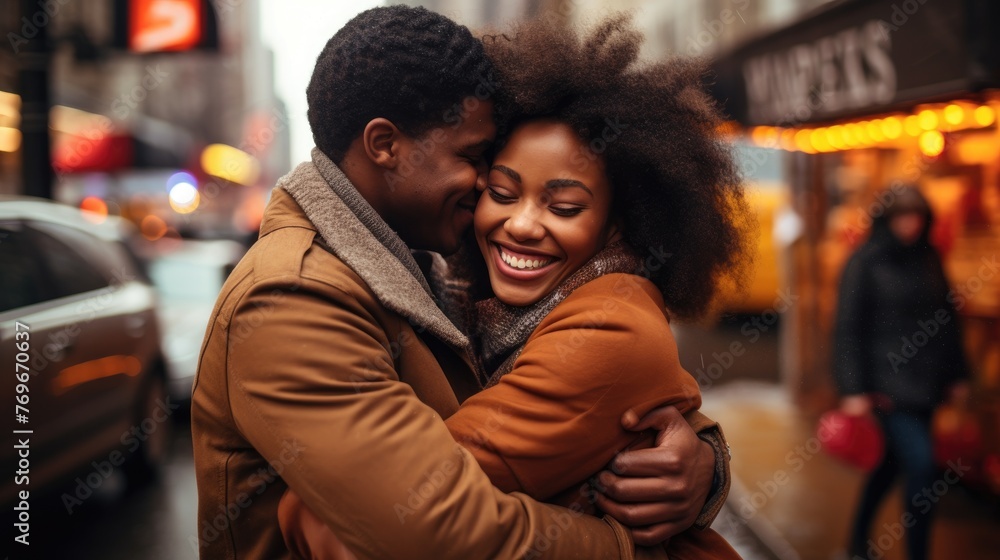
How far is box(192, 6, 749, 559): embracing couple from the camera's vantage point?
1582 millimetres

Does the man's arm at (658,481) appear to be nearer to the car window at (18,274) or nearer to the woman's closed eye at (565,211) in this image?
the woman's closed eye at (565,211)

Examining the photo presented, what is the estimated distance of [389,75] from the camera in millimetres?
1988

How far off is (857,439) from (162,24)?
5413 millimetres

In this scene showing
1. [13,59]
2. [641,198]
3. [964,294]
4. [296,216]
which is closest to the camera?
[296,216]

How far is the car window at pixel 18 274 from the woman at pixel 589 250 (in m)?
3.51

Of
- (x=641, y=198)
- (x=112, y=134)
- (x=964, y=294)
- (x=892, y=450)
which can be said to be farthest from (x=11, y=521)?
(x=112, y=134)

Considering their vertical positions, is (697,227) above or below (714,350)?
above

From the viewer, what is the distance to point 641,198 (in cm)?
226

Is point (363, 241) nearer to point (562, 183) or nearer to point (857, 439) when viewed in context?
point (562, 183)

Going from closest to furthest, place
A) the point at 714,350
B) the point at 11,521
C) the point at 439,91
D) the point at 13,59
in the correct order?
the point at 439,91 < the point at 11,521 < the point at 13,59 < the point at 714,350

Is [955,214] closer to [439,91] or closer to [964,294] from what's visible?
[964,294]

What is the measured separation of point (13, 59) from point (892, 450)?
6.14 meters

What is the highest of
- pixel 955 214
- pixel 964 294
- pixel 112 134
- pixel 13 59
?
pixel 13 59

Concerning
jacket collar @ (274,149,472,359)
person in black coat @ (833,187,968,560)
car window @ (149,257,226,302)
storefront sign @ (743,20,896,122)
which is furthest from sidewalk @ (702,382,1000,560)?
car window @ (149,257,226,302)
